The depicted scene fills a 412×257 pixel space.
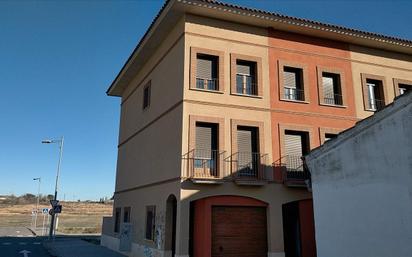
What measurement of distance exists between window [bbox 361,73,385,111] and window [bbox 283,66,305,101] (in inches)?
134

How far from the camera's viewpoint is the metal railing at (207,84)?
52.6 feet

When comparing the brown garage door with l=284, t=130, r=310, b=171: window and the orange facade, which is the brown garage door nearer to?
l=284, t=130, r=310, b=171: window

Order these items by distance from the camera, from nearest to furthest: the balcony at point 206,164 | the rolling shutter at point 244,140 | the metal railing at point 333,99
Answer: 1. the balcony at point 206,164
2. the rolling shutter at point 244,140
3. the metal railing at point 333,99

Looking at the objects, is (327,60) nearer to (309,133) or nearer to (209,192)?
(309,133)

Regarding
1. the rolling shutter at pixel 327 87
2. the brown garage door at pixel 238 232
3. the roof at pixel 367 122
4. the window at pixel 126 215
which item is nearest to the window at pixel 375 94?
the rolling shutter at pixel 327 87

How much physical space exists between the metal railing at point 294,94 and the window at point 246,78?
171 centimetres

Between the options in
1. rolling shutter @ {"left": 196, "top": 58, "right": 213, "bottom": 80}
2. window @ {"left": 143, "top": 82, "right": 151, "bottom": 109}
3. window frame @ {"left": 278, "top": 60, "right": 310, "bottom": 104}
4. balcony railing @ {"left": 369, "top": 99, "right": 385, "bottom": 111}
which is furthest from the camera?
window @ {"left": 143, "top": 82, "right": 151, "bottom": 109}

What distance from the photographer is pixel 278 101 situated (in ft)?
55.3

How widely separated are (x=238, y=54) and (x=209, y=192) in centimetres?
621

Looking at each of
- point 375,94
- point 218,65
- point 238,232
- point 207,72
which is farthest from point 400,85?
point 238,232

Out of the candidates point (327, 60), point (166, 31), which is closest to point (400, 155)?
point (327, 60)

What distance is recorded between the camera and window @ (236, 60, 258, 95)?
16703mm

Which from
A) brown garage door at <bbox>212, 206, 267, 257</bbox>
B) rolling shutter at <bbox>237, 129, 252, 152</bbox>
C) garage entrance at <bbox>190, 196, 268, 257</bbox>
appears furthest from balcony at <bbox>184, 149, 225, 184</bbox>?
brown garage door at <bbox>212, 206, 267, 257</bbox>

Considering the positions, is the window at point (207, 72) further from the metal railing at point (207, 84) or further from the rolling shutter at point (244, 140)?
the rolling shutter at point (244, 140)
